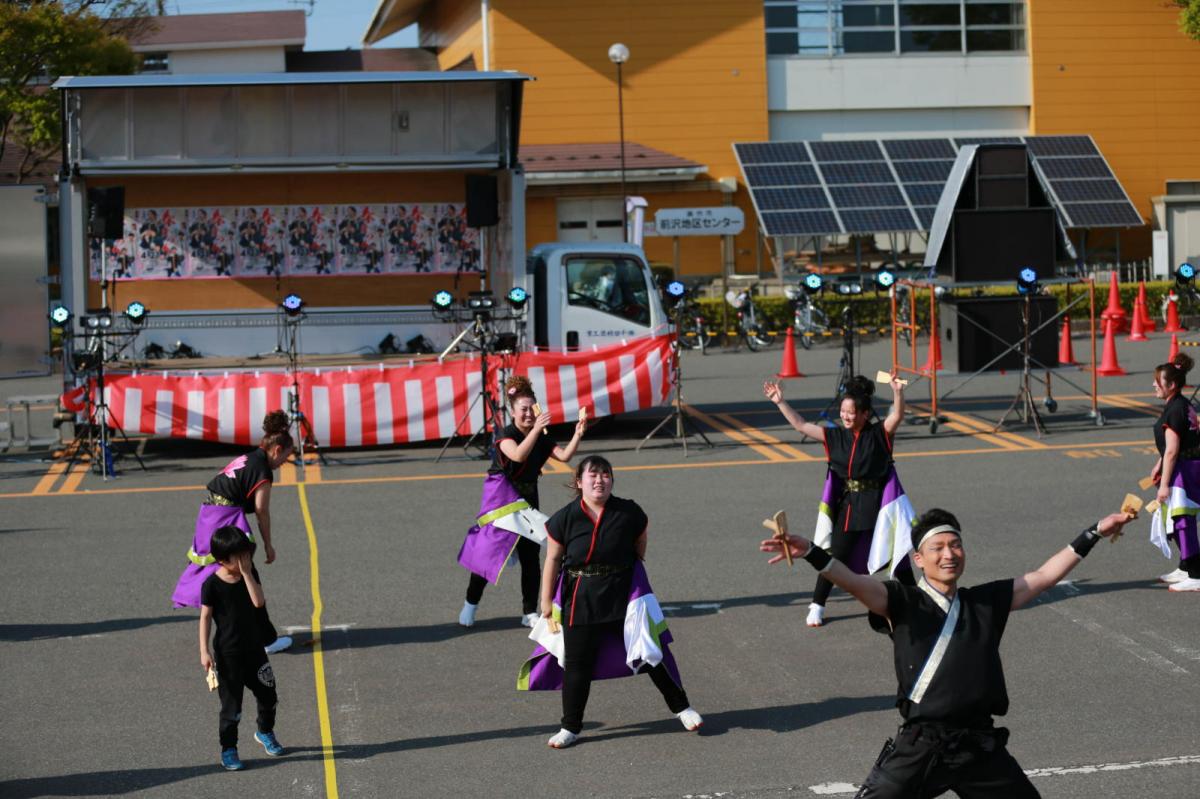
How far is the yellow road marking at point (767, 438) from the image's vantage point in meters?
17.7

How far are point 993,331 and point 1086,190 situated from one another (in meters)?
21.2

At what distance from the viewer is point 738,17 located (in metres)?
40.4

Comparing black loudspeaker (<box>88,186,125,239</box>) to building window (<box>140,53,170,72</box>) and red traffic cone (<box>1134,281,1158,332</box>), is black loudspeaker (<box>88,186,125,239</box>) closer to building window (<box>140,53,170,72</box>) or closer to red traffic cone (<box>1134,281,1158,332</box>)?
red traffic cone (<box>1134,281,1158,332</box>)

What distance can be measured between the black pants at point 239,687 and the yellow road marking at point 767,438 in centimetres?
1025

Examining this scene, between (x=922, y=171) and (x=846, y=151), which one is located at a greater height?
(x=846, y=151)

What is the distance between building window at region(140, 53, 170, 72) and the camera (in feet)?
160

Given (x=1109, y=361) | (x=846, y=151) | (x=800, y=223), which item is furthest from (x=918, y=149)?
(x=1109, y=361)

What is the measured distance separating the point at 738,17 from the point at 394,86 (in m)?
22.5

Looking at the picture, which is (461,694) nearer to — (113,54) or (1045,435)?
(1045,435)

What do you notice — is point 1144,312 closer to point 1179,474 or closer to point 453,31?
point 1179,474

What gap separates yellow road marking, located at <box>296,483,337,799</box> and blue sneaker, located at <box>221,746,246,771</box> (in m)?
0.40

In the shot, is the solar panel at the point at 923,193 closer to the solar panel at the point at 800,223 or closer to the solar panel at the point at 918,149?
the solar panel at the point at 918,149

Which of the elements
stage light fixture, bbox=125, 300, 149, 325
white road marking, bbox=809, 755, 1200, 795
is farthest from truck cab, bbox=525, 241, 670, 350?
white road marking, bbox=809, 755, 1200, 795

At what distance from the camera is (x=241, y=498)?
31.4ft
